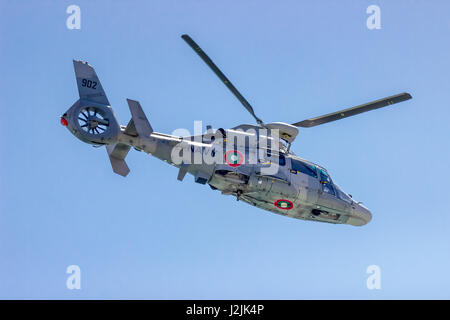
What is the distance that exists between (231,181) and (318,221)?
17.2ft

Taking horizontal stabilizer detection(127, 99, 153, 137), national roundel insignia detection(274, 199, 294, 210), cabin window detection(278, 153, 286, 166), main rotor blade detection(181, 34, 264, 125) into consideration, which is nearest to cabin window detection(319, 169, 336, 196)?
national roundel insignia detection(274, 199, 294, 210)

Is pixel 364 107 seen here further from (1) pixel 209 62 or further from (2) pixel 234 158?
(1) pixel 209 62

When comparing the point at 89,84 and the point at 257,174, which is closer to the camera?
the point at 89,84

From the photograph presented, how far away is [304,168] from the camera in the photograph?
1192 inches

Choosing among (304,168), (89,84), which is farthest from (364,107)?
(89,84)

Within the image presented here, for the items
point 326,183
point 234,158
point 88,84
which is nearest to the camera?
point 88,84

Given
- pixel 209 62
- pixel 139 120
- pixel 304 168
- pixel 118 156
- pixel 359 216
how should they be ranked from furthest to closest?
1. pixel 359 216
2. pixel 304 168
3. pixel 118 156
4. pixel 209 62
5. pixel 139 120

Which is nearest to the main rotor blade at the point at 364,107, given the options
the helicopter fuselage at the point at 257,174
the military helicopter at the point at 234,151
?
the military helicopter at the point at 234,151

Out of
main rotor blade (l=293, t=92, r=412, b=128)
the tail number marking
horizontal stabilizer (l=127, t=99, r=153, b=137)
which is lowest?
horizontal stabilizer (l=127, t=99, r=153, b=137)

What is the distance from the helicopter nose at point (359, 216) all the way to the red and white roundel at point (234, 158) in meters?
6.61

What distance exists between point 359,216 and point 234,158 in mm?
7324

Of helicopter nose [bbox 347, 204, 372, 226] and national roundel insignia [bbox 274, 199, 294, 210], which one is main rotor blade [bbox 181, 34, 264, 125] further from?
helicopter nose [bbox 347, 204, 372, 226]

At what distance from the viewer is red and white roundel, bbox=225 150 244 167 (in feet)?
93.2
